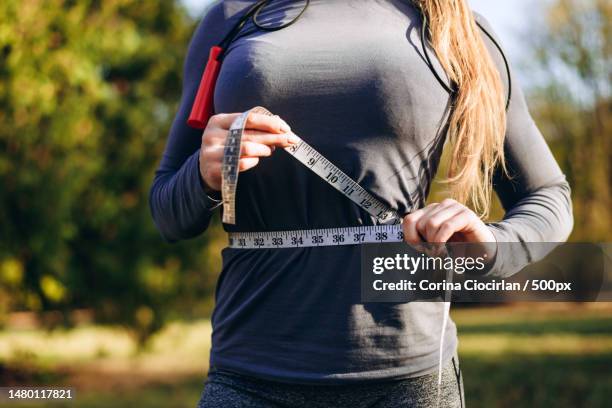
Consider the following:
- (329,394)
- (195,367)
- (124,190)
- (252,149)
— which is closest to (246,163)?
(252,149)

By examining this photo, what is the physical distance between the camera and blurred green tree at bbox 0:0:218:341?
690 cm

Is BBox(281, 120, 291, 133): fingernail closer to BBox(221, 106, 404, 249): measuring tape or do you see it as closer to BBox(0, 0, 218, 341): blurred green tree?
BBox(221, 106, 404, 249): measuring tape

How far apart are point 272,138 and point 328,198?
0.22m

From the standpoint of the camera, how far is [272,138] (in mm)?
1439

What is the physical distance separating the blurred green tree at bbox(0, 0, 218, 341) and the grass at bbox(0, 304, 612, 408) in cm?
70

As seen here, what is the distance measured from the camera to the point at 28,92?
6648mm

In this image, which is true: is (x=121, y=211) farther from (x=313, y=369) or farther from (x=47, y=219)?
(x=313, y=369)

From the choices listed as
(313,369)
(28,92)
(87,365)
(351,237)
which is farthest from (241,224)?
(87,365)

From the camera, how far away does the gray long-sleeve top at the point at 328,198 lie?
1526mm

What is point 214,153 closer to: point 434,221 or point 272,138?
point 272,138

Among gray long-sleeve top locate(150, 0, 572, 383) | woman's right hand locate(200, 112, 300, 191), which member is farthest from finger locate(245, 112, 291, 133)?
gray long-sleeve top locate(150, 0, 572, 383)

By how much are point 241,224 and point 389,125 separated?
40 cm

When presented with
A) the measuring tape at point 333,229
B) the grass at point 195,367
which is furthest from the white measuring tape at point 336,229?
the grass at point 195,367

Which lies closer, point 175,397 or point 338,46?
point 338,46
